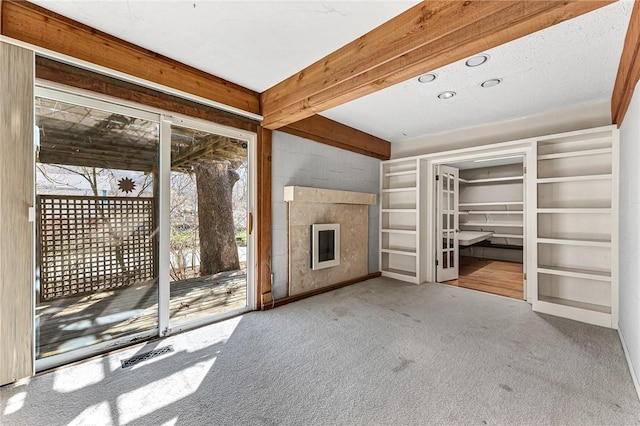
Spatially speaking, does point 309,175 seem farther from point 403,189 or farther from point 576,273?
point 576,273

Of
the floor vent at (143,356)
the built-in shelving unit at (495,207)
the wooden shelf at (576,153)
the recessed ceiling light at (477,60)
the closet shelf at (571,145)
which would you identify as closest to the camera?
the floor vent at (143,356)

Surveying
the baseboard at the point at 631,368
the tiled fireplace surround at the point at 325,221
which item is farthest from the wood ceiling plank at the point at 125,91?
the baseboard at the point at 631,368

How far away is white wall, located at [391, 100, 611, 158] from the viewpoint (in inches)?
123

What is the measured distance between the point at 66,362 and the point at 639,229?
4.21 meters

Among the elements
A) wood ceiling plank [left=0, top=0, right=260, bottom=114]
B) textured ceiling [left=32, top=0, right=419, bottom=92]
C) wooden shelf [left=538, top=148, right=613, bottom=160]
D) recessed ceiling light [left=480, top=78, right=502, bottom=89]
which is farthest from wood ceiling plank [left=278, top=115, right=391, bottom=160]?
wooden shelf [left=538, top=148, right=613, bottom=160]

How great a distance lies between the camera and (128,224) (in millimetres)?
2375

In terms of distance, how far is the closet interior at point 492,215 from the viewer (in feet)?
19.1

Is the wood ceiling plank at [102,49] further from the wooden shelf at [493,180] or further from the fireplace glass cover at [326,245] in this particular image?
the wooden shelf at [493,180]

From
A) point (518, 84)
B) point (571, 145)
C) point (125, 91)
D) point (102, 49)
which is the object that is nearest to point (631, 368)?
point (571, 145)

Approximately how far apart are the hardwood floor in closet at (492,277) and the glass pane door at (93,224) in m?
4.46

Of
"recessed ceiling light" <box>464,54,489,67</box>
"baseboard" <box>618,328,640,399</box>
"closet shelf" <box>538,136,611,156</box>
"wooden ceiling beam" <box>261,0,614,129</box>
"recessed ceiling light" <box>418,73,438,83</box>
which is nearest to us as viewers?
"wooden ceiling beam" <box>261,0,614,129</box>

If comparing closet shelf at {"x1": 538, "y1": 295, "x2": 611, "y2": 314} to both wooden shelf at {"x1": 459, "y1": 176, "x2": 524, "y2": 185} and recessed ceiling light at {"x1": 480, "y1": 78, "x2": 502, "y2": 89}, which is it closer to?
recessed ceiling light at {"x1": 480, "y1": 78, "x2": 502, "y2": 89}

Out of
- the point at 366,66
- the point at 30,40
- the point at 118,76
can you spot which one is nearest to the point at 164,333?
the point at 118,76

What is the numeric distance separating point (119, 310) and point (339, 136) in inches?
134
